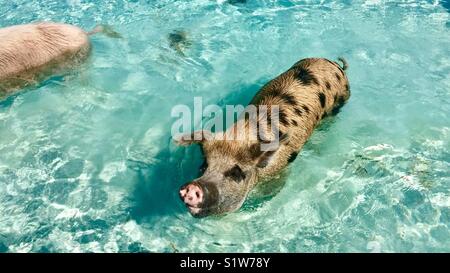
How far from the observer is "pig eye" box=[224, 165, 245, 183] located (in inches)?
195

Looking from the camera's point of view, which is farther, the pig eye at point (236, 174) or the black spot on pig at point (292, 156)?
the black spot on pig at point (292, 156)

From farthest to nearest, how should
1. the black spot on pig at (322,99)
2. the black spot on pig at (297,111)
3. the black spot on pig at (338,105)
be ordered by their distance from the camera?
the black spot on pig at (338,105), the black spot on pig at (322,99), the black spot on pig at (297,111)

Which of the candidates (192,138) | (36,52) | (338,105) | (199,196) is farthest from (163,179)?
(36,52)

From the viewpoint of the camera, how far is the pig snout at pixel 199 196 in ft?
14.2

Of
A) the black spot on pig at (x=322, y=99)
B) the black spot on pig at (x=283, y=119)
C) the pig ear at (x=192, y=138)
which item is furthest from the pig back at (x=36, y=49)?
the black spot on pig at (x=322, y=99)

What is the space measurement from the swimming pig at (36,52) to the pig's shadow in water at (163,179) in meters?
2.18

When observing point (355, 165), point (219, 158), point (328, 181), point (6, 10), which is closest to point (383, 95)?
point (355, 165)

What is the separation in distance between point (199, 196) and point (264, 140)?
1252 mm

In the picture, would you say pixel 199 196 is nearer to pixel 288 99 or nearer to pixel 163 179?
pixel 163 179

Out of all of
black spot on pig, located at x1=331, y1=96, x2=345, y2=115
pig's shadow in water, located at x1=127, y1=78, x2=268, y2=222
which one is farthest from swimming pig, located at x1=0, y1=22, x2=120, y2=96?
black spot on pig, located at x1=331, y1=96, x2=345, y2=115

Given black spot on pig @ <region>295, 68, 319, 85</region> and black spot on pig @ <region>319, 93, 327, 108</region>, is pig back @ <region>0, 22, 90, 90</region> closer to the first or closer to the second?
black spot on pig @ <region>295, 68, 319, 85</region>

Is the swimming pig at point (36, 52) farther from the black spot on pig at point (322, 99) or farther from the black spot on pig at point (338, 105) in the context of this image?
the black spot on pig at point (338, 105)

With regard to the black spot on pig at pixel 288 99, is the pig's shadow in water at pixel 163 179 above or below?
below

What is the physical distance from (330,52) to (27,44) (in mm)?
5061
